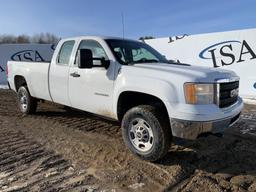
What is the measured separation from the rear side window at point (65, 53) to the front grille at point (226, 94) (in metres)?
3.11

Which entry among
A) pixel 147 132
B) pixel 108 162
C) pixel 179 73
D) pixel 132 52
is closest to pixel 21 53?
pixel 132 52

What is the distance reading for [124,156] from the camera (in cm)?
524

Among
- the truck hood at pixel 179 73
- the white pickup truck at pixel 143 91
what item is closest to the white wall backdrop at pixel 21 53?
the white pickup truck at pixel 143 91

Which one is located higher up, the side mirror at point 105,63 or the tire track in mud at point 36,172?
the side mirror at point 105,63

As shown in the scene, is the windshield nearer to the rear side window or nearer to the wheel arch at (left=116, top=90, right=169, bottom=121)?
the wheel arch at (left=116, top=90, right=169, bottom=121)

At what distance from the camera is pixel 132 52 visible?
6.10 m

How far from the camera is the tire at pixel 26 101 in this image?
8.25 m

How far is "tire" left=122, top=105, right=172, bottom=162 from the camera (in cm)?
474

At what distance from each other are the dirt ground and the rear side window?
4.52ft

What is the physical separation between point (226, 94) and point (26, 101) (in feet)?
17.3

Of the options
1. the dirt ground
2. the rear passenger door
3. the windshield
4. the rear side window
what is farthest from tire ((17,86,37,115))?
the windshield

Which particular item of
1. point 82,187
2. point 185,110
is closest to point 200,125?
point 185,110

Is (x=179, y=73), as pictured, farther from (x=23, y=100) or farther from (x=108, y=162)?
(x=23, y=100)

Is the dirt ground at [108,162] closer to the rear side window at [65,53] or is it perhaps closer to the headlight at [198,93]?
the headlight at [198,93]
